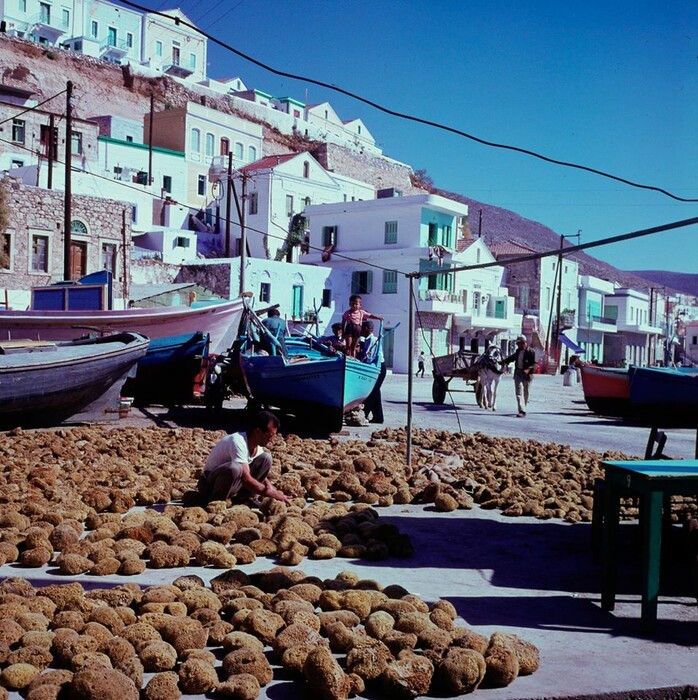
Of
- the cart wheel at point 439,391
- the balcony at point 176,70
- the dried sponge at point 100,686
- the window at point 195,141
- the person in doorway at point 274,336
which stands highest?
Answer: the balcony at point 176,70

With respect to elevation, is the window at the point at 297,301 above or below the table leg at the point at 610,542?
above

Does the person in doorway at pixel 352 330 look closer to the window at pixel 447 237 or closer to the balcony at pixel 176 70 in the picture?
the window at pixel 447 237

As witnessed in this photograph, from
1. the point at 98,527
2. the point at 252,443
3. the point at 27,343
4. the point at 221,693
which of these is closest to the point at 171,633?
the point at 221,693

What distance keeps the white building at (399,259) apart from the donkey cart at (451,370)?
17.2 metres

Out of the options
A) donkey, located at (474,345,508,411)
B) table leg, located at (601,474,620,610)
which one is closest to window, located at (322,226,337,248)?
donkey, located at (474,345,508,411)

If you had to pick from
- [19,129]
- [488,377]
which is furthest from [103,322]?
[19,129]

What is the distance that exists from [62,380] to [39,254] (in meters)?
18.7

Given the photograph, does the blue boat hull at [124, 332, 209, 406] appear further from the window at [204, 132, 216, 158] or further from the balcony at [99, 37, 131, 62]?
the balcony at [99, 37, 131, 62]

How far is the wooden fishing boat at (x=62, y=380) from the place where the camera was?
11.4 m

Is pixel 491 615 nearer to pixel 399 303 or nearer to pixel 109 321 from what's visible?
pixel 109 321

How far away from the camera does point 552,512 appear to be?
7223 mm

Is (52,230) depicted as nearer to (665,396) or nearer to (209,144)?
(665,396)

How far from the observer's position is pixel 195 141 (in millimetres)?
54344

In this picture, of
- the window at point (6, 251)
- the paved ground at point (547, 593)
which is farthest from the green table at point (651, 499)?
the window at point (6, 251)
